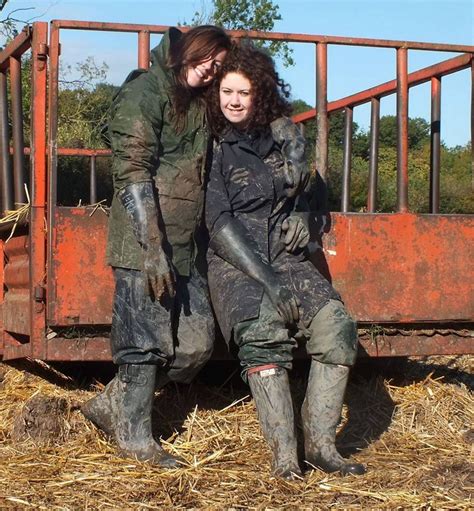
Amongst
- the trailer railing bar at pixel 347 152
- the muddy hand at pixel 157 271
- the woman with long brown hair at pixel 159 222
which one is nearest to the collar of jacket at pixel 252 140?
the woman with long brown hair at pixel 159 222

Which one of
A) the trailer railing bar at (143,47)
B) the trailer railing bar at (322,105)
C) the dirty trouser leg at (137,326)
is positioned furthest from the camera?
the trailer railing bar at (322,105)

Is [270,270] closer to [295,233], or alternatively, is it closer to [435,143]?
[295,233]

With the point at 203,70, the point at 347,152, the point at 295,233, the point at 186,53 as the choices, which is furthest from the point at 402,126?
the point at 347,152

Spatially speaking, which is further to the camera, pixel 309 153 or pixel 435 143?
pixel 309 153

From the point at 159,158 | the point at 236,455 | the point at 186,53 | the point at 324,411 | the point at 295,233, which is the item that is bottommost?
the point at 236,455

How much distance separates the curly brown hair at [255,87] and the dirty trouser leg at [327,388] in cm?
104

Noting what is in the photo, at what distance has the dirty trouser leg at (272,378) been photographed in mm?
4152

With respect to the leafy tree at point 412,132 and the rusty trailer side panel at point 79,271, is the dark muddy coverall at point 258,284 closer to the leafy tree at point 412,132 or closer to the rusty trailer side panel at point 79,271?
the rusty trailer side panel at point 79,271

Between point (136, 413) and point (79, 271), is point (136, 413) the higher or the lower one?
the lower one

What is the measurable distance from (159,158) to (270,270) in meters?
0.71

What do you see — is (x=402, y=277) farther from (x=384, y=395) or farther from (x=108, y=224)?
(x=108, y=224)

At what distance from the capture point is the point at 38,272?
461 centimetres

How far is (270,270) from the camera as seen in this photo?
441 centimetres

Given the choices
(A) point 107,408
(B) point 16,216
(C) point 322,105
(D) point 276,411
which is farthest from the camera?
(B) point 16,216
